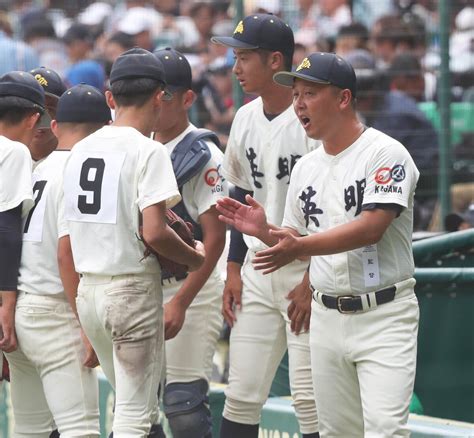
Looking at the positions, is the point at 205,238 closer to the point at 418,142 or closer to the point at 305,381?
the point at 305,381

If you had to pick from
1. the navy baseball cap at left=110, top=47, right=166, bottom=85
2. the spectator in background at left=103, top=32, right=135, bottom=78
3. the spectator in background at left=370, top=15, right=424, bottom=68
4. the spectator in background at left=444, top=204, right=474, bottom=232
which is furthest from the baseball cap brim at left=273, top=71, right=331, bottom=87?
the spectator in background at left=103, top=32, right=135, bottom=78

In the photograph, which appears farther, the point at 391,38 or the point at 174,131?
the point at 391,38

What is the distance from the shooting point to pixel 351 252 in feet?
15.5

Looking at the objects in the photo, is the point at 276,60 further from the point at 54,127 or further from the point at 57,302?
the point at 57,302

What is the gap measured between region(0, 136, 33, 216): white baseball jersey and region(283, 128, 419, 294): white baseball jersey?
4.06 ft

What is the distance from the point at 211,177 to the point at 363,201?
1.24m

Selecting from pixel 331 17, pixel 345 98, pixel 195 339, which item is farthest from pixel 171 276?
pixel 331 17

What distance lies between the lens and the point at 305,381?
17.8ft

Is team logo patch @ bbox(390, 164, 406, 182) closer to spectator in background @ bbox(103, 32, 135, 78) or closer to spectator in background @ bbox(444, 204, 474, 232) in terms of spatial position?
spectator in background @ bbox(444, 204, 474, 232)

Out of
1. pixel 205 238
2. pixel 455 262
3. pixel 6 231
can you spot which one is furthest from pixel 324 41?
pixel 6 231

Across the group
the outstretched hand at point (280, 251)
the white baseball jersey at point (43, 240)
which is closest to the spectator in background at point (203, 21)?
the white baseball jersey at point (43, 240)

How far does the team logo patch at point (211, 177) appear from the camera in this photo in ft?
18.6

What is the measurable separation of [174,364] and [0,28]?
6210 millimetres

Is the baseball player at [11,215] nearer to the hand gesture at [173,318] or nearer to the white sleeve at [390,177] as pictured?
the hand gesture at [173,318]
